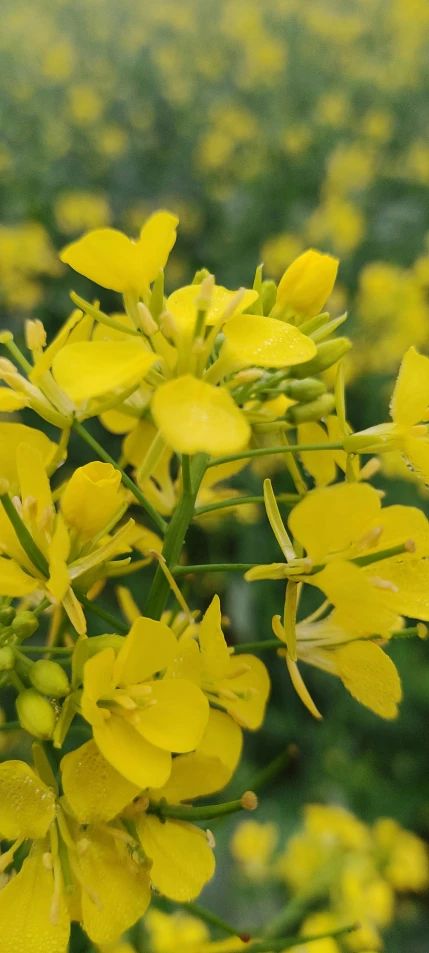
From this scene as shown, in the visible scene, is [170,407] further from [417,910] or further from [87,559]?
[417,910]

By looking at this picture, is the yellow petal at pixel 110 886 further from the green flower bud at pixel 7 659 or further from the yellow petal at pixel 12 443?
the yellow petal at pixel 12 443

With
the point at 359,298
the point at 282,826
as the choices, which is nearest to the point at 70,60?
the point at 359,298

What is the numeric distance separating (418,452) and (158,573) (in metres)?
0.27

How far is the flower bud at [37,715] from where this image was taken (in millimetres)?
623

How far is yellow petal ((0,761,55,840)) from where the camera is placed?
64cm

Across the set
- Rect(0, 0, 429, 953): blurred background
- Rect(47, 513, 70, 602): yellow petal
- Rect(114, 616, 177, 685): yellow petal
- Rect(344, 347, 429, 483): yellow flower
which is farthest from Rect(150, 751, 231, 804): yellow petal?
Rect(0, 0, 429, 953): blurred background

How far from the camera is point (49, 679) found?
0.63m

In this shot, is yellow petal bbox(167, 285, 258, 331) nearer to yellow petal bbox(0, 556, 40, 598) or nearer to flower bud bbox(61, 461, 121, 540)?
flower bud bbox(61, 461, 121, 540)

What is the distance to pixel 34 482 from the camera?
63cm

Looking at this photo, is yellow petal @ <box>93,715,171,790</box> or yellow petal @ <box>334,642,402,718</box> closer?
yellow petal @ <box>93,715,171,790</box>

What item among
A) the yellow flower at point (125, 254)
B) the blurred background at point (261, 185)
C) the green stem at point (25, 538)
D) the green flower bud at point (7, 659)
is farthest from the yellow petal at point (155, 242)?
the blurred background at point (261, 185)

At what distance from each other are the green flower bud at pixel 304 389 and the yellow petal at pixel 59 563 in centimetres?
26

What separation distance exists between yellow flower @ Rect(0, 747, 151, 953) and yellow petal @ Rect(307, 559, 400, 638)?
0.25m

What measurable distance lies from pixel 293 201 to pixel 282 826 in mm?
2423
